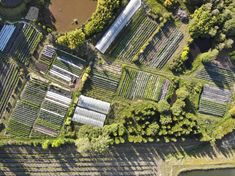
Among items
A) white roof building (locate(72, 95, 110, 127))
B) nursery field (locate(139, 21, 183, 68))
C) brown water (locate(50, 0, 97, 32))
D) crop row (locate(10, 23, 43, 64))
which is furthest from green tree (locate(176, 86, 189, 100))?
crop row (locate(10, 23, 43, 64))

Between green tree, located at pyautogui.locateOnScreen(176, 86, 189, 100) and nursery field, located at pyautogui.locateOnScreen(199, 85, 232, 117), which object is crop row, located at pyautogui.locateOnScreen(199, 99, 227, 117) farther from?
green tree, located at pyautogui.locateOnScreen(176, 86, 189, 100)

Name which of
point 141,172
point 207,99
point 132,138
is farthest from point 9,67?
point 207,99

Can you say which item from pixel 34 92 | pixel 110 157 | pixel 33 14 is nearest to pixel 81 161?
pixel 110 157

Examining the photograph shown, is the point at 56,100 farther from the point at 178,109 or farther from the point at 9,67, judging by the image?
the point at 178,109

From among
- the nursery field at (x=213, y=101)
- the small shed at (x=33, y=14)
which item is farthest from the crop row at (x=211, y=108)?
the small shed at (x=33, y=14)

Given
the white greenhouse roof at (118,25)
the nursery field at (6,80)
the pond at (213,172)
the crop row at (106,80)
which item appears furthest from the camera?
the pond at (213,172)

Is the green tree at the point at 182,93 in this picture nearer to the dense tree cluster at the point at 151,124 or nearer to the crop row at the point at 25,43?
→ the dense tree cluster at the point at 151,124
